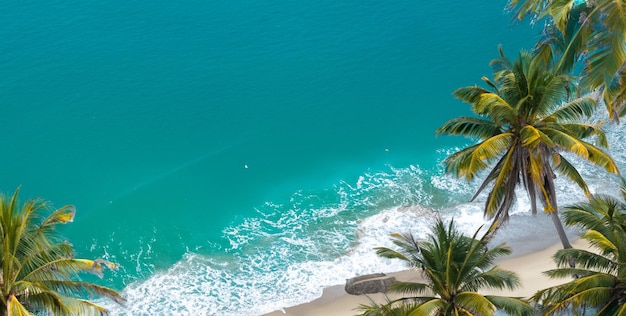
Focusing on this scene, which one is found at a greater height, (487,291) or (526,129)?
(526,129)

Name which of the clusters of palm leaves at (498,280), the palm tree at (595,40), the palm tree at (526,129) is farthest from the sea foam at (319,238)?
the palm tree at (595,40)

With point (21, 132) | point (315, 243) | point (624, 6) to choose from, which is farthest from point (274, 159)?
point (624, 6)

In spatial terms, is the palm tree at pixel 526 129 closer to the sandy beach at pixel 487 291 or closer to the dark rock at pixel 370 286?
the sandy beach at pixel 487 291

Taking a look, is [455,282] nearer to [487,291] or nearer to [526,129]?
[526,129]

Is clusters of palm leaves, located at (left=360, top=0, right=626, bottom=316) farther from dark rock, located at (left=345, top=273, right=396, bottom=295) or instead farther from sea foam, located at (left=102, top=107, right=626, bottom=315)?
sea foam, located at (left=102, top=107, right=626, bottom=315)

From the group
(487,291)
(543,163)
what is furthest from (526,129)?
(487,291)

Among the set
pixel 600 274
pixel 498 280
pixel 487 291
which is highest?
pixel 487 291

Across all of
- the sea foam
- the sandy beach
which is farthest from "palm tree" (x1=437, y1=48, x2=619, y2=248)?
the sea foam

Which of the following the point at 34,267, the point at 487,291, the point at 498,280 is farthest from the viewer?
the point at 487,291
